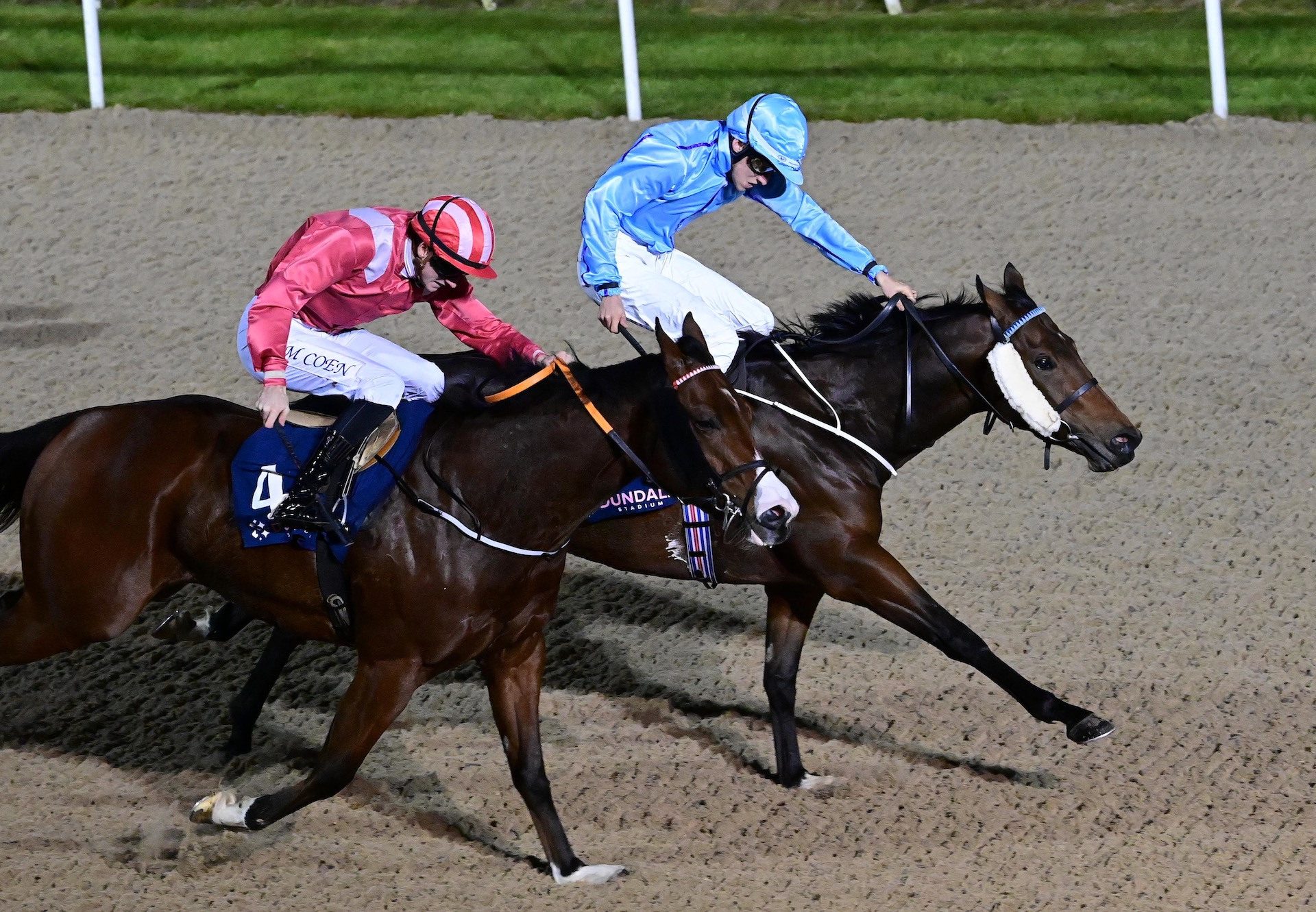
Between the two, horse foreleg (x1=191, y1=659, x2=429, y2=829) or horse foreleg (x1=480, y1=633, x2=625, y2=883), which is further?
horse foreleg (x1=480, y1=633, x2=625, y2=883)

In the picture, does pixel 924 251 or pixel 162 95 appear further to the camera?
pixel 162 95

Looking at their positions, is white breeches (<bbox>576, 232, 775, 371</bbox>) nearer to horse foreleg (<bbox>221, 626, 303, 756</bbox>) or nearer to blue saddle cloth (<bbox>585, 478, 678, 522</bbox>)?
blue saddle cloth (<bbox>585, 478, 678, 522</bbox>)

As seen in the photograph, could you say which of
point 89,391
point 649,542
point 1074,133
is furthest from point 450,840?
point 1074,133

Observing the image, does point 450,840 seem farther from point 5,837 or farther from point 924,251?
point 924,251

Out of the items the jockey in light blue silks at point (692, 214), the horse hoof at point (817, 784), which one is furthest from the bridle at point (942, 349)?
the horse hoof at point (817, 784)

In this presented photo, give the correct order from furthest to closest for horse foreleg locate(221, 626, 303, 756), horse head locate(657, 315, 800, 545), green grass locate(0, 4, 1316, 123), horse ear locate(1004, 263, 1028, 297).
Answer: green grass locate(0, 4, 1316, 123), horse foreleg locate(221, 626, 303, 756), horse ear locate(1004, 263, 1028, 297), horse head locate(657, 315, 800, 545)

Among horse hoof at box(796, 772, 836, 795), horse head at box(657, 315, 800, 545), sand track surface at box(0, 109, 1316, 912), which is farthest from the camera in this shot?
horse hoof at box(796, 772, 836, 795)

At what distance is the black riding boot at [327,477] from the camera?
4645 millimetres

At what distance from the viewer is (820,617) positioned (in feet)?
22.7

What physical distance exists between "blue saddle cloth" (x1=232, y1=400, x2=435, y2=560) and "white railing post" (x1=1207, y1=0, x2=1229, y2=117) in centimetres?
745

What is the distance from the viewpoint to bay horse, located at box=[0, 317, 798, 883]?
14.2 feet

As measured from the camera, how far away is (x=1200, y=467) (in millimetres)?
7859

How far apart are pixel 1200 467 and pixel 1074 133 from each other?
138 inches

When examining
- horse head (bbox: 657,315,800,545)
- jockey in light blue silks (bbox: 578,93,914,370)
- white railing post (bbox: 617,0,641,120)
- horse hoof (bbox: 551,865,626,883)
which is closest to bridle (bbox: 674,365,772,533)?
horse head (bbox: 657,315,800,545)
